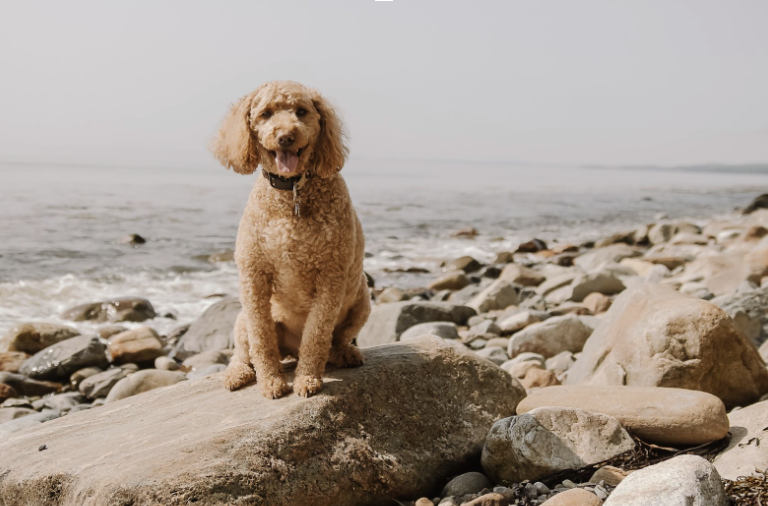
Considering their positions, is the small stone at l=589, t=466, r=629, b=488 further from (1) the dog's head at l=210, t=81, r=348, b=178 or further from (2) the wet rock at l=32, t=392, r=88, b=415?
(2) the wet rock at l=32, t=392, r=88, b=415

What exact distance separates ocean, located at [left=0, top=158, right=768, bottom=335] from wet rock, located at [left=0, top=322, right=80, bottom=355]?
0.83 meters

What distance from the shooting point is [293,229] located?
12.3 feet

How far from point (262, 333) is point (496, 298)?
272 inches

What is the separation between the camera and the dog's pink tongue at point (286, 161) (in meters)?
3.52

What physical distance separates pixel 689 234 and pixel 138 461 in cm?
1737

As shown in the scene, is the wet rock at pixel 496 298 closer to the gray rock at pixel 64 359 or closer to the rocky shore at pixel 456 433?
the rocky shore at pixel 456 433

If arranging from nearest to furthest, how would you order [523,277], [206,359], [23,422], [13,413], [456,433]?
[456,433] < [23,422] < [13,413] < [206,359] < [523,277]

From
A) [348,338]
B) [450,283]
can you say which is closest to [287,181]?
[348,338]

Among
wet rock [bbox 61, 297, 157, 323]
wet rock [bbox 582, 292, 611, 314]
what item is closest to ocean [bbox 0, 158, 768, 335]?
wet rock [bbox 61, 297, 157, 323]

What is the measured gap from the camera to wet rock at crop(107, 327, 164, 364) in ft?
27.3

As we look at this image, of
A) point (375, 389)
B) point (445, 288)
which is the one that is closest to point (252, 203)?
point (375, 389)

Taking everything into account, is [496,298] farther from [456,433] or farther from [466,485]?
[466,485]

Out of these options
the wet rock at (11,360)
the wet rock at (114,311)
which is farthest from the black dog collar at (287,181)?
the wet rock at (114,311)

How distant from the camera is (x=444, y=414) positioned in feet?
14.1
